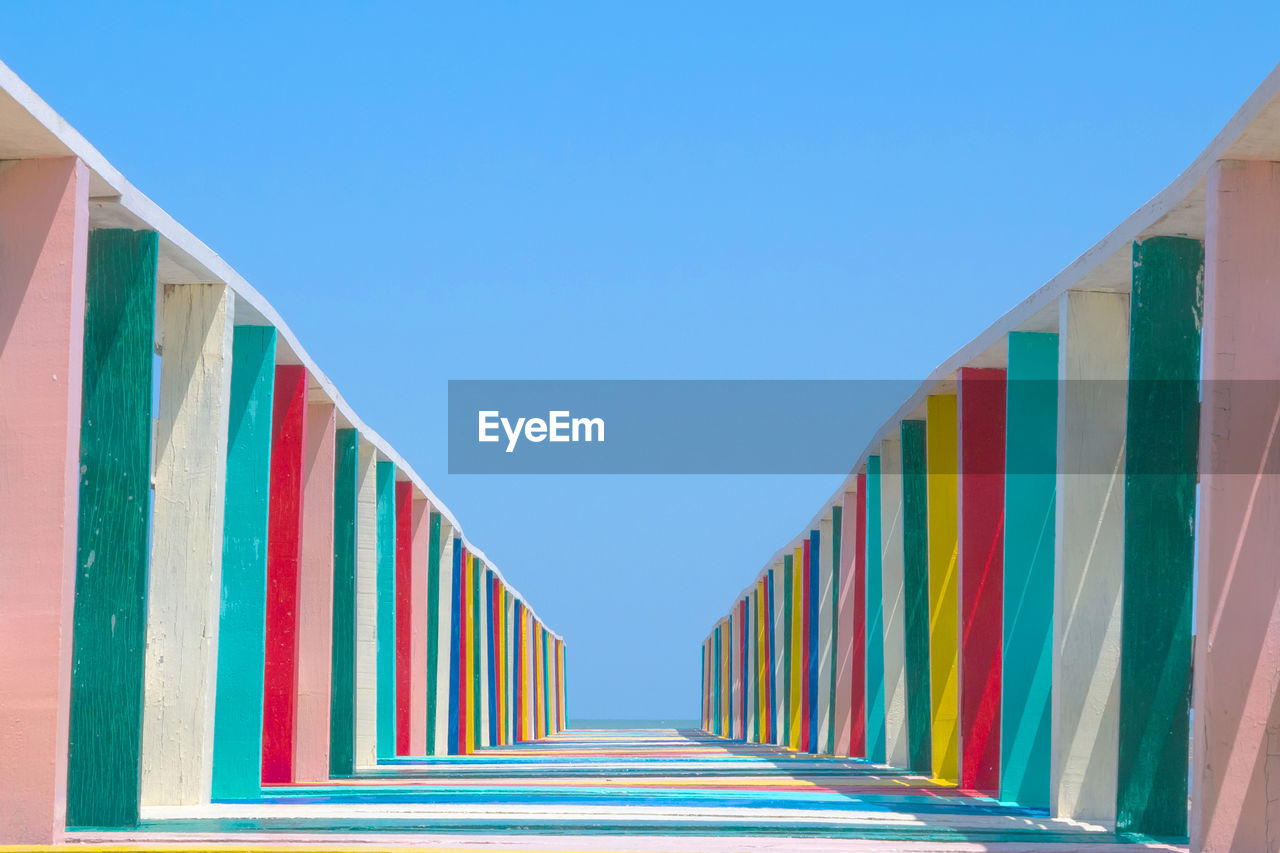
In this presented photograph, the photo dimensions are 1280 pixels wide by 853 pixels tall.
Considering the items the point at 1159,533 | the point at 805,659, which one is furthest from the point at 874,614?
the point at 1159,533

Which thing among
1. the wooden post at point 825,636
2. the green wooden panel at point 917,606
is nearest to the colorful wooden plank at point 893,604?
the green wooden panel at point 917,606

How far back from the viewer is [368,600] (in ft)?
37.4

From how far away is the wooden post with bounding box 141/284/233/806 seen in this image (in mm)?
6598

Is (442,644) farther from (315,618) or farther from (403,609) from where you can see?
(315,618)

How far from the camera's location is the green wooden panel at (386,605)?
1180 cm

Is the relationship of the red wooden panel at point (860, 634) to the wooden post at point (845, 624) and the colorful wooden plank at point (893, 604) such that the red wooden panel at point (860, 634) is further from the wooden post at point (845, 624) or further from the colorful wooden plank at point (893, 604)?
the colorful wooden plank at point (893, 604)

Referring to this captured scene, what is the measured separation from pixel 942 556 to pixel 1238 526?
4.85 m

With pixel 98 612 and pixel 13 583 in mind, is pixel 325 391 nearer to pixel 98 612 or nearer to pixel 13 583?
pixel 98 612

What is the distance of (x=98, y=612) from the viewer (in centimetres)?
545

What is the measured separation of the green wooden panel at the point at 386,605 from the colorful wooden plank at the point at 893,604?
3.69 meters

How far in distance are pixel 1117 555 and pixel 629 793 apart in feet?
7.85

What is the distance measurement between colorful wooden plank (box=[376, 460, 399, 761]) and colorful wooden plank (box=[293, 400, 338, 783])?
229 cm

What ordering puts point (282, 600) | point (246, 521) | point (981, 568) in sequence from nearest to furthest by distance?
1. point (246, 521)
2. point (282, 600)
3. point (981, 568)

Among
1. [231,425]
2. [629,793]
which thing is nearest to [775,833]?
[629,793]
